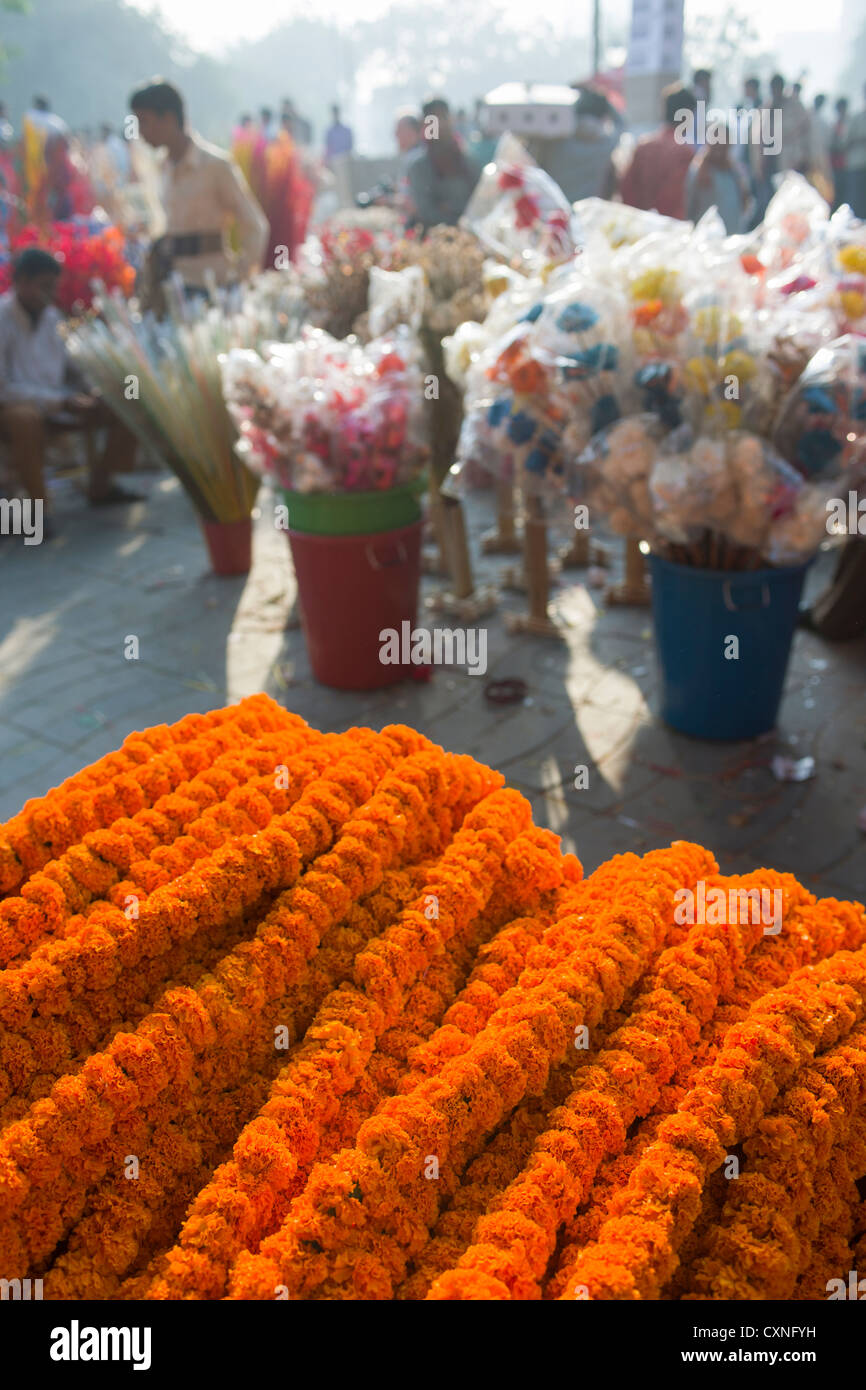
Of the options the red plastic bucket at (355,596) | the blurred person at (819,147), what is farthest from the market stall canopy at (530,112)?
the red plastic bucket at (355,596)

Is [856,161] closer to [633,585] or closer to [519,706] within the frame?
[633,585]

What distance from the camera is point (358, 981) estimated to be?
117 centimetres

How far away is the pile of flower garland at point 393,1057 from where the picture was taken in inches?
37.4

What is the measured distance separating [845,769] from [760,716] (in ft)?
0.98

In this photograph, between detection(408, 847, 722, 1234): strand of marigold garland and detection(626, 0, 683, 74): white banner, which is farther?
detection(626, 0, 683, 74): white banner

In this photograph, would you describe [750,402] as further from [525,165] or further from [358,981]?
[358,981]

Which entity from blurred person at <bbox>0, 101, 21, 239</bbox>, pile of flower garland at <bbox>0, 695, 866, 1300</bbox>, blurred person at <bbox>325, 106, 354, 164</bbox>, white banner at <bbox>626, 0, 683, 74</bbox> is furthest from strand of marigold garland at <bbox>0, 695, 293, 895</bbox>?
blurred person at <bbox>325, 106, 354, 164</bbox>

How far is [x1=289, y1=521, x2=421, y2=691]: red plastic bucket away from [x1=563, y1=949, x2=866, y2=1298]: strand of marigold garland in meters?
2.55

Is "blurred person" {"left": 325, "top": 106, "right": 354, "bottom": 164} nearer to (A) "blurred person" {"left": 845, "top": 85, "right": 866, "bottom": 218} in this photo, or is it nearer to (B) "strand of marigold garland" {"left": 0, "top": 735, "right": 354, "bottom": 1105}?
(A) "blurred person" {"left": 845, "top": 85, "right": 866, "bottom": 218}

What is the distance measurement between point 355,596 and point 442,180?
397 centimetres

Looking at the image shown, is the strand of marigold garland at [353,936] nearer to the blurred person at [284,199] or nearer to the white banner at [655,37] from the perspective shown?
the blurred person at [284,199]

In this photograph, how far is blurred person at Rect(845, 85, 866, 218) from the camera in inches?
391

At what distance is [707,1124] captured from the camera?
1009 mm

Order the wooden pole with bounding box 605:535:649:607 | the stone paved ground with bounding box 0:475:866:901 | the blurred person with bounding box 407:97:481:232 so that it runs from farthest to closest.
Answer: the blurred person with bounding box 407:97:481:232
the wooden pole with bounding box 605:535:649:607
the stone paved ground with bounding box 0:475:866:901
